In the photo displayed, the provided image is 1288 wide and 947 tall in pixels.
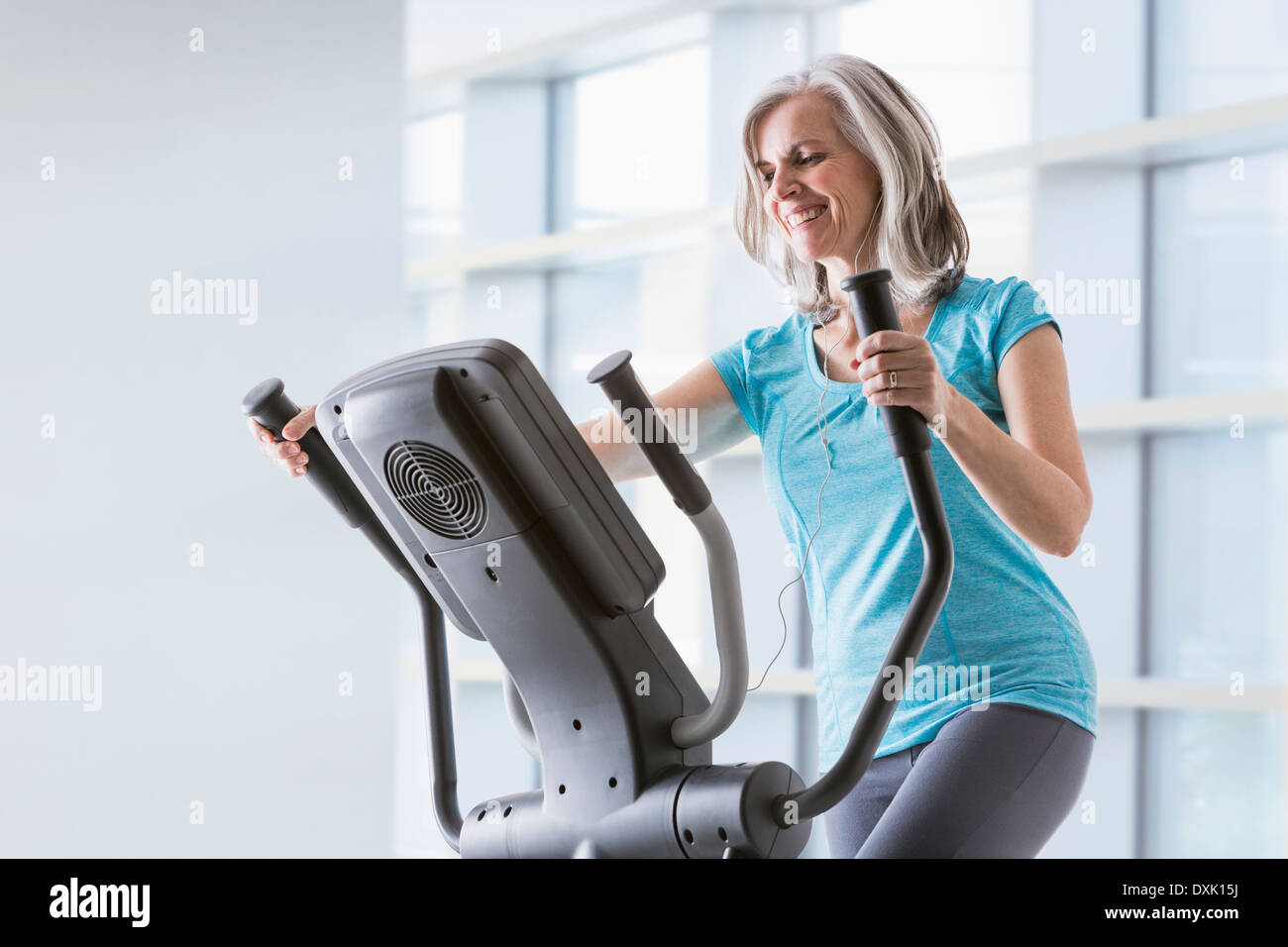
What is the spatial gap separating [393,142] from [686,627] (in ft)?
5.86

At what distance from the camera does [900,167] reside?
5.12 feet

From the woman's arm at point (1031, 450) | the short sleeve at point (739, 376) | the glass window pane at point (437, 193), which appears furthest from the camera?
the glass window pane at point (437, 193)

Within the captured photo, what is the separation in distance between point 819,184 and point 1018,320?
322 millimetres

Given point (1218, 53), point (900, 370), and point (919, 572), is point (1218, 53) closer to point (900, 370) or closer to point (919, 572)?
point (919, 572)

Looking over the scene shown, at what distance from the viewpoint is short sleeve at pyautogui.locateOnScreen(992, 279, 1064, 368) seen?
143cm

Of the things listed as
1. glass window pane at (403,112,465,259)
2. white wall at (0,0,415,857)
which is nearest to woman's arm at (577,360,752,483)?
white wall at (0,0,415,857)

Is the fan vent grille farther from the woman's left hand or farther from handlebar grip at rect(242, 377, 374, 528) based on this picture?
the woman's left hand

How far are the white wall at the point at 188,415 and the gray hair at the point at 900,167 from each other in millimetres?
2306

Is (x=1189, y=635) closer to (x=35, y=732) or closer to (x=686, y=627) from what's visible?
(x=686, y=627)

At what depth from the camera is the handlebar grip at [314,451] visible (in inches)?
56.9

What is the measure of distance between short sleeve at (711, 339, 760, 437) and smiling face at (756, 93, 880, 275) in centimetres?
16

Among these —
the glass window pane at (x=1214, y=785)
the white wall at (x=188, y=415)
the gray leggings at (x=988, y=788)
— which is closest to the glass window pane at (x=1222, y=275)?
the glass window pane at (x=1214, y=785)
